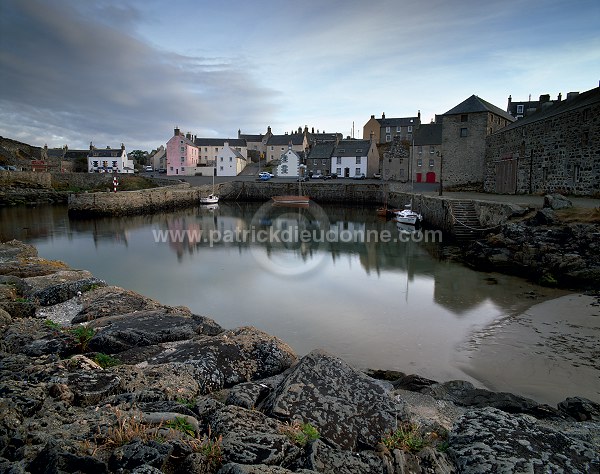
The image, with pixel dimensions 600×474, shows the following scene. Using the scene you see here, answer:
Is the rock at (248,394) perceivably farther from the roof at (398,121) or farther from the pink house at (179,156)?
the roof at (398,121)

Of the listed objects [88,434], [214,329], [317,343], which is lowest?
[317,343]

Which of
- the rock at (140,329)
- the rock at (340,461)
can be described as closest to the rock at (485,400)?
the rock at (340,461)

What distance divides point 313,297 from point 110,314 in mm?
7433

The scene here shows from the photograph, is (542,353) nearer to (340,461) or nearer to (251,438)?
(340,461)

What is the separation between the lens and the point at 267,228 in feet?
112

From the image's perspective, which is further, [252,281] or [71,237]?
[71,237]

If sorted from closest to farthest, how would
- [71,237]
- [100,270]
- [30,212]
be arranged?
[100,270] < [71,237] < [30,212]

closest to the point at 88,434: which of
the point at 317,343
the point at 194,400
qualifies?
the point at 194,400

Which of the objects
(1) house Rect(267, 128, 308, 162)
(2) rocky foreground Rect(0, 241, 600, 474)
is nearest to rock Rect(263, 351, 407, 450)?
(2) rocky foreground Rect(0, 241, 600, 474)

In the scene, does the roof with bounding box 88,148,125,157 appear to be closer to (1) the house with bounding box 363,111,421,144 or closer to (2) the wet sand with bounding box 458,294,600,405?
(1) the house with bounding box 363,111,421,144

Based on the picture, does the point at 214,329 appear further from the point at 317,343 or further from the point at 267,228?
the point at 267,228

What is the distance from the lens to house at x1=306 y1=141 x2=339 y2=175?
233ft

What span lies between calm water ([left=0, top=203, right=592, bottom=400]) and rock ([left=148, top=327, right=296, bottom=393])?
2.89 meters

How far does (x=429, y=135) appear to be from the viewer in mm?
57094
